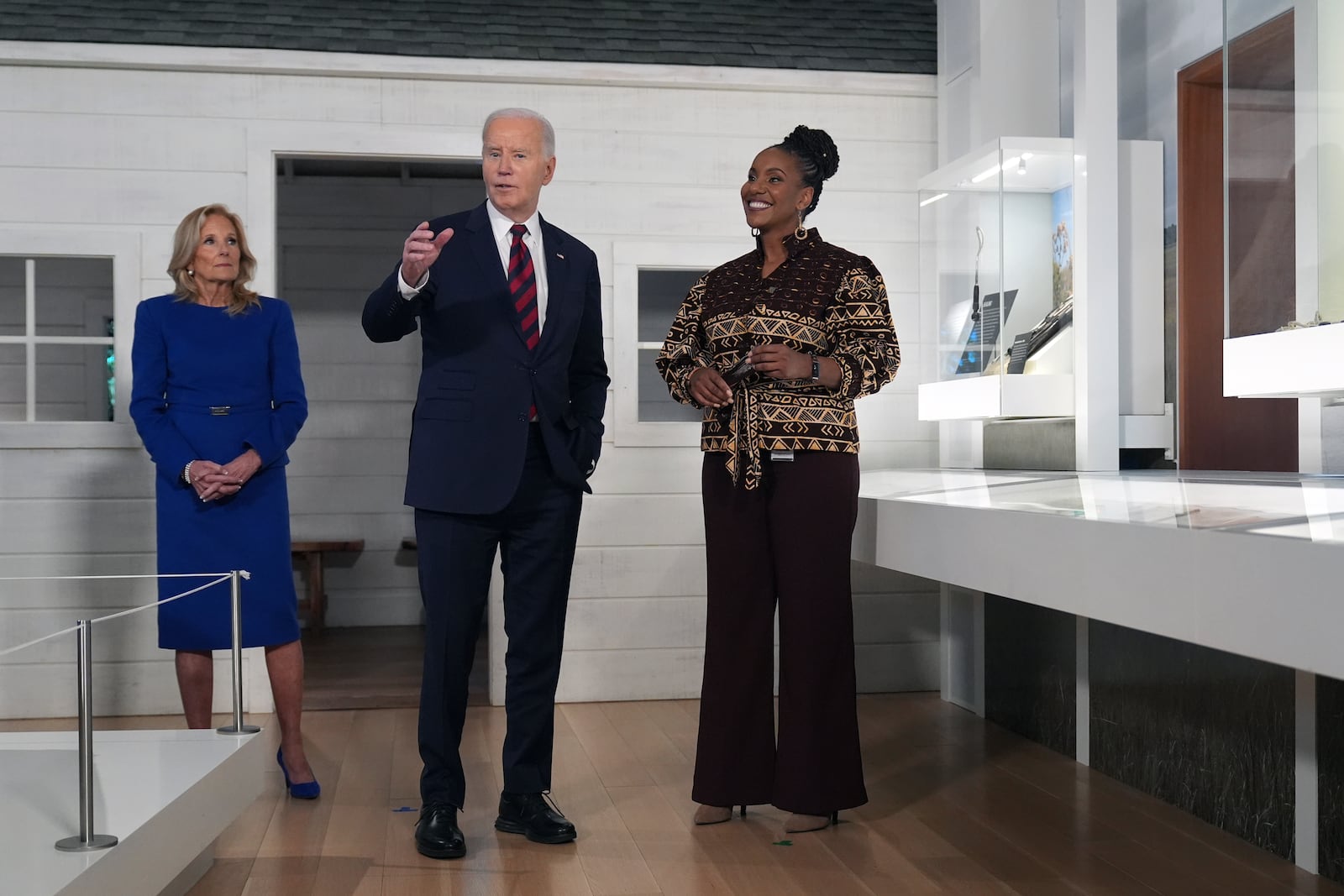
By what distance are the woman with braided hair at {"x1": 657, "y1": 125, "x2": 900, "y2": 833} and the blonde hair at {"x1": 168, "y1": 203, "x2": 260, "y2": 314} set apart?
1271 millimetres

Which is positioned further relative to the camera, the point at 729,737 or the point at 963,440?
the point at 963,440

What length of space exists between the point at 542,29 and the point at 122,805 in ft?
11.7

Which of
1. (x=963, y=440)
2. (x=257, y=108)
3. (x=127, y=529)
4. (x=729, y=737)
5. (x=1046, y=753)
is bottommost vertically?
(x=1046, y=753)

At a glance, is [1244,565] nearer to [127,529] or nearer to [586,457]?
[586,457]

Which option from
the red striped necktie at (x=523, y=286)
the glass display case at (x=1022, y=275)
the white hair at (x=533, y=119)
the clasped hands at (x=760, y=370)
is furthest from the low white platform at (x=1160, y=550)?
the white hair at (x=533, y=119)

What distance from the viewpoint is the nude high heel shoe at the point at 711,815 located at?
3086mm

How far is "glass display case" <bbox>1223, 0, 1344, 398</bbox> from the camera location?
2.45 meters

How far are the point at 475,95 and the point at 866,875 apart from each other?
3333 millimetres

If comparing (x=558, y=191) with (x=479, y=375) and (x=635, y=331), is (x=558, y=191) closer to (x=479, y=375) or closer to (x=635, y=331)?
(x=635, y=331)

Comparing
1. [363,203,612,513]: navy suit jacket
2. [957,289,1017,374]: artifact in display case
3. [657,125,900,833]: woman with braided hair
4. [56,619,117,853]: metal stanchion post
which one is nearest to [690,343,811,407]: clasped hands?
[657,125,900,833]: woman with braided hair

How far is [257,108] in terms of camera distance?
15.4 feet

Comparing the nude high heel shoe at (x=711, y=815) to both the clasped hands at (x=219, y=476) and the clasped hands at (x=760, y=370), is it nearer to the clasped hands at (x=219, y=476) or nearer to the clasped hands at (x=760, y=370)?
the clasped hands at (x=760, y=370)

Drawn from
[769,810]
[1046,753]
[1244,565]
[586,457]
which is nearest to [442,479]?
[586,457]

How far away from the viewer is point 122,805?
82.9 inches
